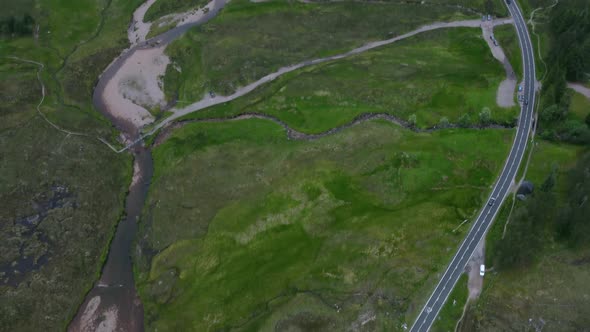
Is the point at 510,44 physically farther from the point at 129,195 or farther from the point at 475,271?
the point at 129,195

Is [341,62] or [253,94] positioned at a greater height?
[341,62]

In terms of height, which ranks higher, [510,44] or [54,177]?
[510,44]

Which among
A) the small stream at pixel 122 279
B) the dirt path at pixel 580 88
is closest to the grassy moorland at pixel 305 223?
the small stream at pixel 122 279

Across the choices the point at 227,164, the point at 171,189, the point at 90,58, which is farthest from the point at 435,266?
the point at 90,58


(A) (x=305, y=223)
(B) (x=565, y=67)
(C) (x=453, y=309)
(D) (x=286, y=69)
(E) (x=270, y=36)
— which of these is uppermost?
(B) (x=565, y=67)

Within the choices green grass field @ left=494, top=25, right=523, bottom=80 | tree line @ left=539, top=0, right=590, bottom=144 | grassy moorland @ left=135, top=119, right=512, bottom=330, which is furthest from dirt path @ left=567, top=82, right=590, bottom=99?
grassy moorland @ left=135, top=119, right=512, bottom=330

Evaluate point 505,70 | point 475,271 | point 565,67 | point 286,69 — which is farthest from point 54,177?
point 565,67

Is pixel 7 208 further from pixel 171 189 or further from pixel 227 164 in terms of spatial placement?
pixel 227 164
